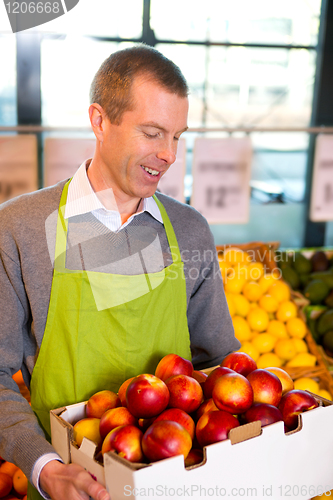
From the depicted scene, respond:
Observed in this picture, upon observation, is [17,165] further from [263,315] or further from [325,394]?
[325,394]

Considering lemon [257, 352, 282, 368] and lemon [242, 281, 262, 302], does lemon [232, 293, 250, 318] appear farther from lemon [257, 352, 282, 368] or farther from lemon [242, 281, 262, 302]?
lemon [257, 352, 282, 368]

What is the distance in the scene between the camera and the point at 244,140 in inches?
109

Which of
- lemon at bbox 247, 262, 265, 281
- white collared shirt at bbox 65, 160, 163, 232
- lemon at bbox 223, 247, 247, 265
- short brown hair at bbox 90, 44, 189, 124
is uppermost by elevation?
short brown hair at bbox 90, 44, 189, 124

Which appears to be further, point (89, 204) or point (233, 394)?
point (89, 204)

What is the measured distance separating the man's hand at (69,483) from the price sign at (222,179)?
1875 millimetres

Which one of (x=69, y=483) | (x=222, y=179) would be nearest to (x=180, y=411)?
(x=69, y=483)

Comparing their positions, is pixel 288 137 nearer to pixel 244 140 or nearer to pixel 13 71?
pixel 244 140

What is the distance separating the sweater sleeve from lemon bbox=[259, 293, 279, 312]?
157cm

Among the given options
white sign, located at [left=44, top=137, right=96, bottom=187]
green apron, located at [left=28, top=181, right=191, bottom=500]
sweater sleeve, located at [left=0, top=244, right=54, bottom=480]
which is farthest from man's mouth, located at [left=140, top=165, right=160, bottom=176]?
white sign, located at [left=44, top=137, right=96, bottom=187]

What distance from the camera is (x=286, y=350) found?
242cm

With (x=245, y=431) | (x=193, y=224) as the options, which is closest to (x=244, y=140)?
(x=193, y=224)

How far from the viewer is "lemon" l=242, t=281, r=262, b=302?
2.66 m

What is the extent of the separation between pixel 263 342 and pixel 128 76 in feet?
5.38

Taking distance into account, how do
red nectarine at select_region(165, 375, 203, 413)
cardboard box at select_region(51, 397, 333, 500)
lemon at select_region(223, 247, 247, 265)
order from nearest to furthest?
1. cardboard box at select_region(51, 397, 333, 500)
2. red nectarine at select_region(165, 375, 203, 413)
3. lemon at select_region(223, 247, 247, 265)
